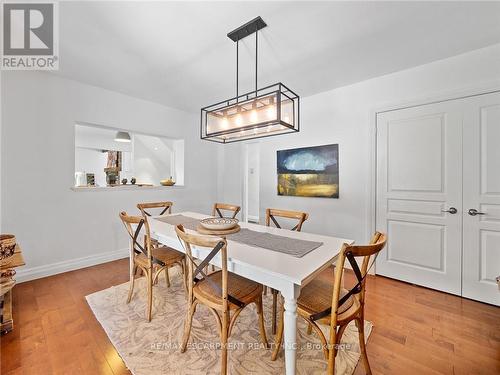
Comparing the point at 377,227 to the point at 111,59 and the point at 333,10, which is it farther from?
the point at 111,59

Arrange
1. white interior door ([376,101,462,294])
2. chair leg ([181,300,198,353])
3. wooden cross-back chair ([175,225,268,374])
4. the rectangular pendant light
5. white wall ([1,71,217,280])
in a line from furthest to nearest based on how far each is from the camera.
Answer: white wall ([1,71,217,280]) < white interior door ([376,101,462,294]) < the rectangular pendant light < chair leg ([181,300,198,353]) < wooden cross-back chair ([175,225,268,374])

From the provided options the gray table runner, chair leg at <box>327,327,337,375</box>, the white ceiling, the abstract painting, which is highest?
the white ceiling

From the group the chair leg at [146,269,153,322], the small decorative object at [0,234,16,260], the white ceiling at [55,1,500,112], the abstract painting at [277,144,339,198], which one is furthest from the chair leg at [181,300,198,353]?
the abstract painting at [277,144,339,198]

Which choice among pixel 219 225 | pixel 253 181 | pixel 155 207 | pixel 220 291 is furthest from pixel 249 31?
pixel 253 181

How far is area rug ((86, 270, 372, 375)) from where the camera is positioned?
1404 millimetres

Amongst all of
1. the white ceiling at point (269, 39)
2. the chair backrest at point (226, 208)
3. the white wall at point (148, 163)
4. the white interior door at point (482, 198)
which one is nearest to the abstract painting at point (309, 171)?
the white ceiling at point (269, 39)

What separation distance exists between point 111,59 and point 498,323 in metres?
4.53

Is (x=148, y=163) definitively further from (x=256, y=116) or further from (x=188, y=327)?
(x=188, y=327)

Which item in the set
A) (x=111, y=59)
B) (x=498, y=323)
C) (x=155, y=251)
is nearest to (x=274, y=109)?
(x=155, y=251)

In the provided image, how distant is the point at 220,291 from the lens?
1400 millimetres

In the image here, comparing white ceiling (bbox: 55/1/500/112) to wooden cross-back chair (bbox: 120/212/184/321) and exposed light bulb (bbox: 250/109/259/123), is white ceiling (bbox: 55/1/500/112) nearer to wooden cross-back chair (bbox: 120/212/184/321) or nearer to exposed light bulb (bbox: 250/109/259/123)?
exposed light bulb (bbox: 250/109/259/123)

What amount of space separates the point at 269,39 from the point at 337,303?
2198 mm

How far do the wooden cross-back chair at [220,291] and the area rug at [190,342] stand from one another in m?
0.13

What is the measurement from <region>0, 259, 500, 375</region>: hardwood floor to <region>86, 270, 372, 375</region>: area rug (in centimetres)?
9
